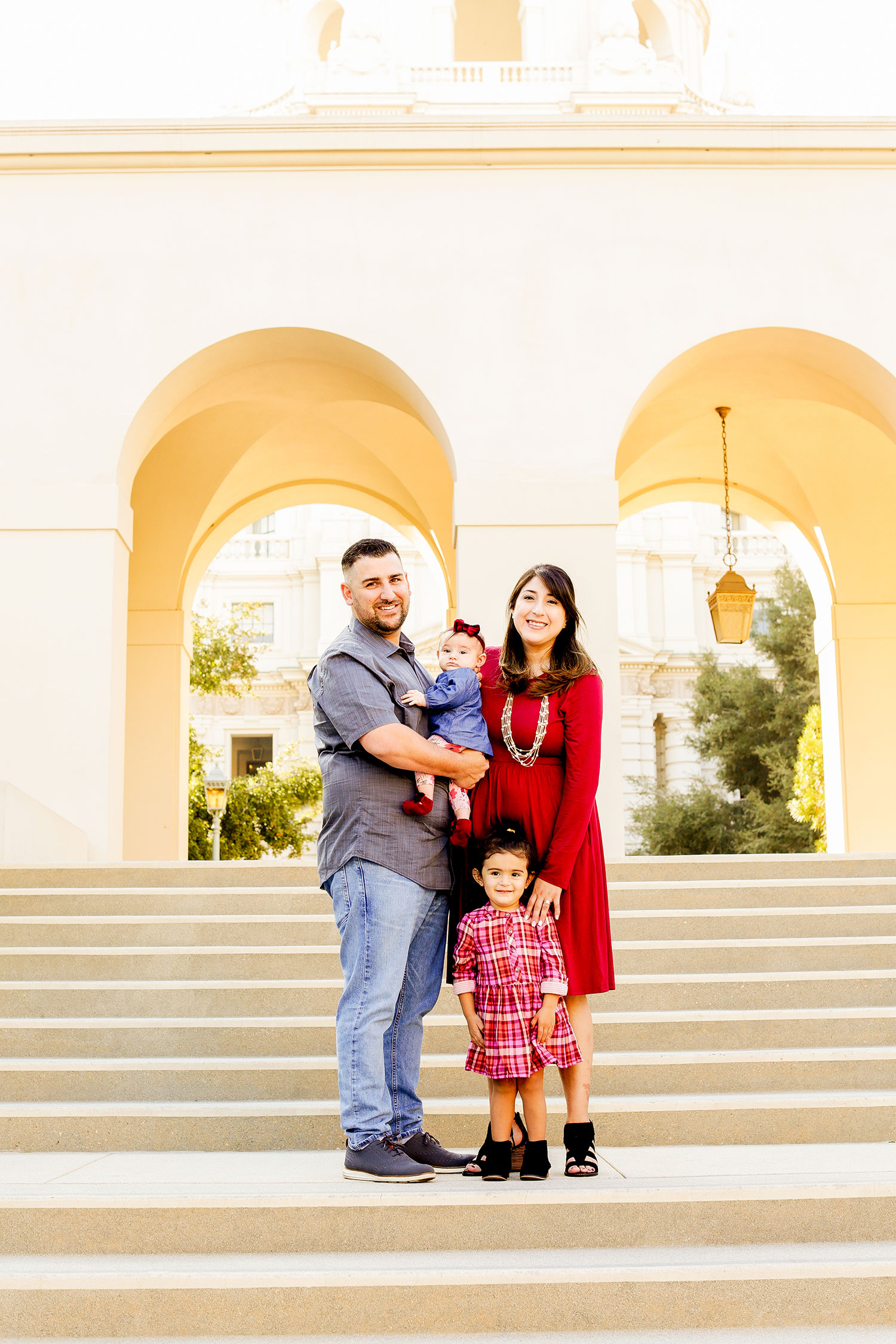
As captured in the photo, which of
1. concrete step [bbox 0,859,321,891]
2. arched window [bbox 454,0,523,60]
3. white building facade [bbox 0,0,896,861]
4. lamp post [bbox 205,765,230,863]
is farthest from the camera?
arched window [bbox 454,0,523,60]

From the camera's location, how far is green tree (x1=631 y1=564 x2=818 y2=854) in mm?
26875

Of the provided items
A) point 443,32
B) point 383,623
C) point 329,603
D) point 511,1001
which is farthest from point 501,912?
point 329,603

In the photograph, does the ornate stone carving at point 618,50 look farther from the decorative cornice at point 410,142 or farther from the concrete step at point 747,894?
the concrete step at point 747,894

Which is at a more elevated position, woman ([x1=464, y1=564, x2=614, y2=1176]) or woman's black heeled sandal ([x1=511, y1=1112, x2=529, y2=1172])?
woman ([x1=464, y1=564, x2=614, y2=1176])

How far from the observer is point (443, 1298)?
3.10 meters

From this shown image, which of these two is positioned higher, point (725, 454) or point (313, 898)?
point (725, 454)

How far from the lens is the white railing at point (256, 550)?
3634cm

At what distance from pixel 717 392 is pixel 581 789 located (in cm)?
816

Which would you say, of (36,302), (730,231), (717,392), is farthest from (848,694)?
(36,302)

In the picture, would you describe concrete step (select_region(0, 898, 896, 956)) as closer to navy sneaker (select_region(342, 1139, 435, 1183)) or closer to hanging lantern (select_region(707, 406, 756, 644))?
navy sneaker (select_region(342, 1139, 435, 1183))

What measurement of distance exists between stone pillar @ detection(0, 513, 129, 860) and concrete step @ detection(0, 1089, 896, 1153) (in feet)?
13.6

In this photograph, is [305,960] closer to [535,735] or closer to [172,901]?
[172,901]

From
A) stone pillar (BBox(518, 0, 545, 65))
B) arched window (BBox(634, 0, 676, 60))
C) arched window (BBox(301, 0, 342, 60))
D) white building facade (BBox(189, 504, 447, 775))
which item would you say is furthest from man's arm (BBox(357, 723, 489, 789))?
white building facade (BBox(189, 504, 447, 775))

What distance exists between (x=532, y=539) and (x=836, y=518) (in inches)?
213
